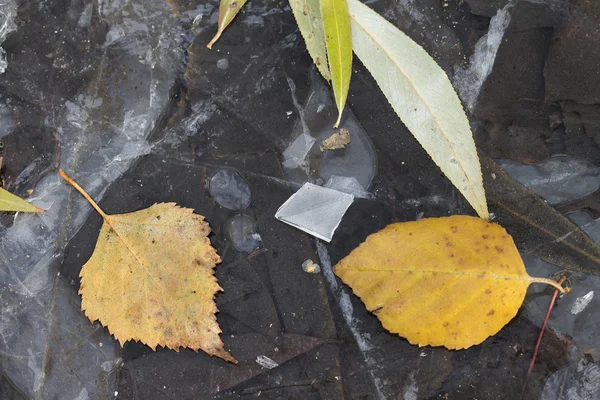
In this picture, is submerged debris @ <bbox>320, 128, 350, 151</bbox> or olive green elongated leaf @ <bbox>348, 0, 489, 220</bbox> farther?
submerged debris @ <bbox>320, 128, 350, 151</bbox>

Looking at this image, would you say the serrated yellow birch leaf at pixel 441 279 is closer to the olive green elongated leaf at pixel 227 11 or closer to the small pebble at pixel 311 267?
the small pebble at pixel 311 267

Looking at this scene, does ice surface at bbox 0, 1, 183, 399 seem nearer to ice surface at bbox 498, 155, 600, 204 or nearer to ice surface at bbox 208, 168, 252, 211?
ice surface at bbox 208, 168, 252, 211

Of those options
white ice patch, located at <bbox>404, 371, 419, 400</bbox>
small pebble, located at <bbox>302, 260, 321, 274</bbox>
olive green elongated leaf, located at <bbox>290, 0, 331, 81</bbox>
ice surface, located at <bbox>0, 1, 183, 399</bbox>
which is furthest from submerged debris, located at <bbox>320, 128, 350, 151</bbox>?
white ice patch, located at <bbox>404, 371, 419, 400</bbox>

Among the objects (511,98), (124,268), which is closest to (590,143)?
(511,98)

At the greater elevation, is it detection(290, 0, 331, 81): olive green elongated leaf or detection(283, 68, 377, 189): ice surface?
detection(290, 0, 331, 81): olive green elongated leaf

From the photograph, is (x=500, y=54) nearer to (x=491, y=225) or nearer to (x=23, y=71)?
(x=491, y=225)

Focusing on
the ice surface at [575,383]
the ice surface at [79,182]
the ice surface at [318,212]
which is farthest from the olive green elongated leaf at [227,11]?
the ice surface at [575,383]
